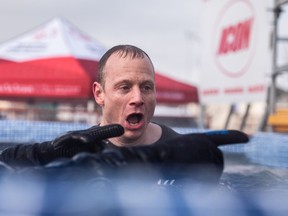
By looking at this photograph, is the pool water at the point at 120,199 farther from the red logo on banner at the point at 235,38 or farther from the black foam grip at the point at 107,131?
the red logo on banner at the point at 235,38

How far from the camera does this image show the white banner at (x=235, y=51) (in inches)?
211

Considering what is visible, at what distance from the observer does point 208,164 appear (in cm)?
93

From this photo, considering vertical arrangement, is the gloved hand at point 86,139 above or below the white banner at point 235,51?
below

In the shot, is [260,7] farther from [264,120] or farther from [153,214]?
[153,214]

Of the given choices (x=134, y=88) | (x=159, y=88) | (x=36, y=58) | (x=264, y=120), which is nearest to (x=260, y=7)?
(x=264, y=120)

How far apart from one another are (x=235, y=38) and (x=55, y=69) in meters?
2.46

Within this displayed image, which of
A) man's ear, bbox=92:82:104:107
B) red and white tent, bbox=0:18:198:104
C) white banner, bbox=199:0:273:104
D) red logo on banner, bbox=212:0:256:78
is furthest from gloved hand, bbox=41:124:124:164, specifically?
red and white tent, bbox=0:18:198:104

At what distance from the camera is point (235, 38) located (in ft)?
19.7

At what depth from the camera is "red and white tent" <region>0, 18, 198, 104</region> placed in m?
6.79

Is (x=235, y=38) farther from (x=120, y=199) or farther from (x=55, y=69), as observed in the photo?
(x=120, y=199)

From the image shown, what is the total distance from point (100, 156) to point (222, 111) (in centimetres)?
1890

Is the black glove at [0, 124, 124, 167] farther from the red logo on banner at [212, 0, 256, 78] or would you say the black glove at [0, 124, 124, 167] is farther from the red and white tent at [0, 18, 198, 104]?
the red and white tent at [0, 18, 198, 104]

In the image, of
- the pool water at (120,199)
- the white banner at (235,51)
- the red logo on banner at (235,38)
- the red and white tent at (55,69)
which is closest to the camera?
the pool water at (120,199)

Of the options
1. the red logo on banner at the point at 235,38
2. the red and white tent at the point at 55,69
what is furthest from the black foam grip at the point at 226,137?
the red and white tent at the point at 55,69
